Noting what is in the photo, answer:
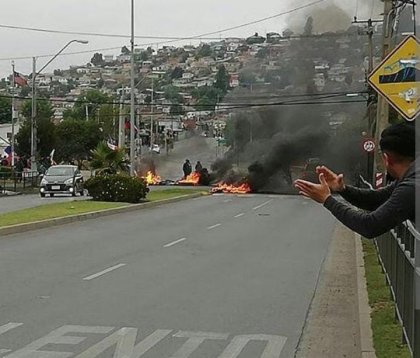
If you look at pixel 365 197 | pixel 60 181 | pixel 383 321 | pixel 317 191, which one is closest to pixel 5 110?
pixel 60 181

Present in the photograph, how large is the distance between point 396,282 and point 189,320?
2348 mm

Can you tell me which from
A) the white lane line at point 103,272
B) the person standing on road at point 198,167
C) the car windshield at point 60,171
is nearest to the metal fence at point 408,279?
the white lane line at point 103,272

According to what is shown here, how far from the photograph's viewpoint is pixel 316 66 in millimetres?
57875

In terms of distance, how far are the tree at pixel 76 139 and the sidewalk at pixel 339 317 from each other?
195ft

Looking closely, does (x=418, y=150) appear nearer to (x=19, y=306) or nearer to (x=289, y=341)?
(x=289, y=341)

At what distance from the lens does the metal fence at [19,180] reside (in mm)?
47500

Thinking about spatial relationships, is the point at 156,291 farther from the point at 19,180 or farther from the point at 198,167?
the point at 198,167

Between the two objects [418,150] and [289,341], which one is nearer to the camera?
[418,150]

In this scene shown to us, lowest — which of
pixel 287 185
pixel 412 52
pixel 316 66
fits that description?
pixel 287 185

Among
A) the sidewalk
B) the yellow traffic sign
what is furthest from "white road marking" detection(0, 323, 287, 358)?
the yellow traffic sign

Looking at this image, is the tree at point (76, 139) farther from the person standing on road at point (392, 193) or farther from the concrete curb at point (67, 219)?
the person standing on road at point (392, 193)

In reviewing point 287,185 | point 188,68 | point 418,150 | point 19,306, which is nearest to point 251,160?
point 287,185

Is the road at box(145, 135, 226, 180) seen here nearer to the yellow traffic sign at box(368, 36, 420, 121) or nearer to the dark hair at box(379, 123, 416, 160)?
the yellow traffic sign at box(368, 36, 420, 121)

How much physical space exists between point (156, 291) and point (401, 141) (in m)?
7.27
